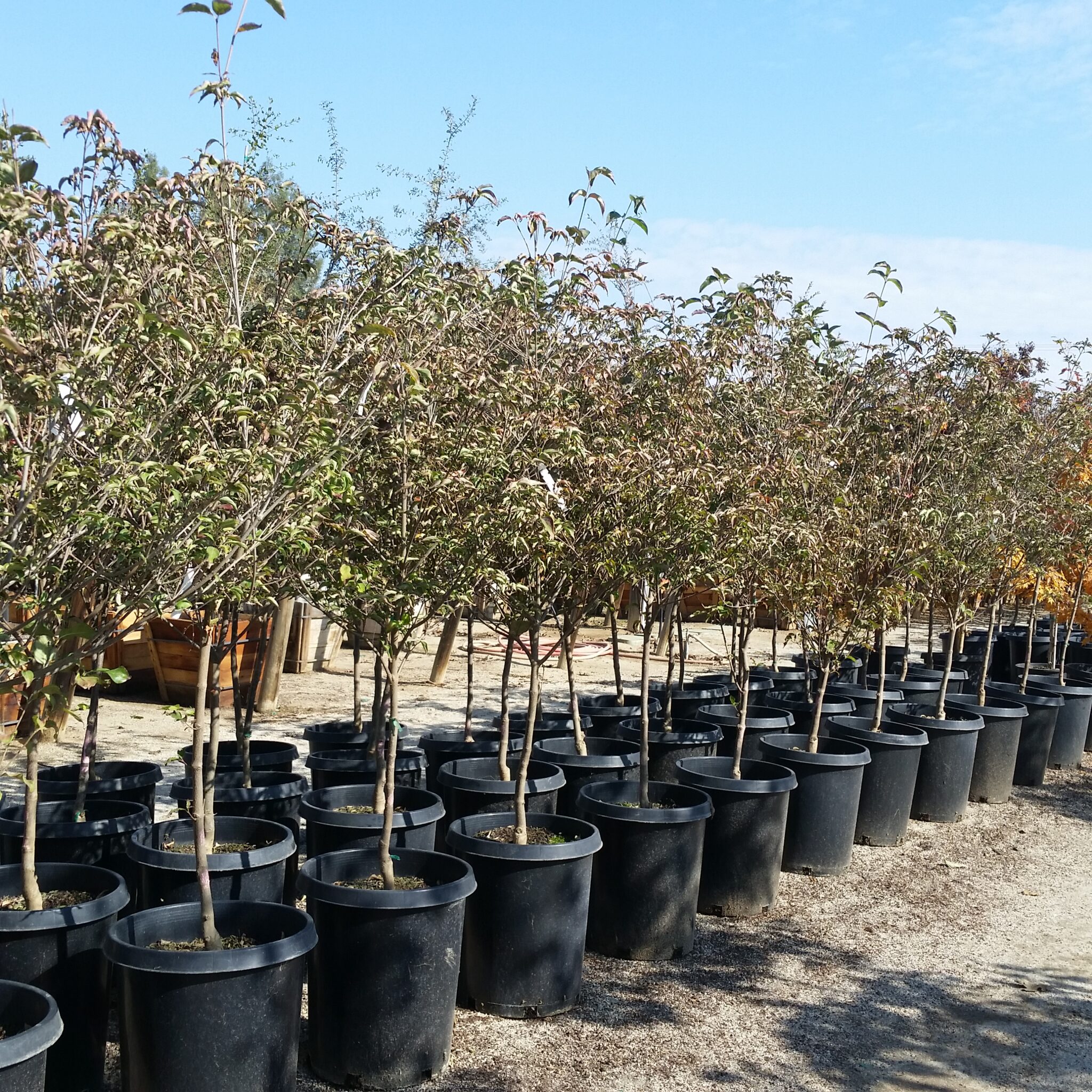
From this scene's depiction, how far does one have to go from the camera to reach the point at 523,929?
14.8 feet

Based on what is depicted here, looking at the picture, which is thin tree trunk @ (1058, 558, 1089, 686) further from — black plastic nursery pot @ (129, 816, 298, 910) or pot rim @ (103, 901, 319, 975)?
pot rim @ (103, 901, 319, 975)

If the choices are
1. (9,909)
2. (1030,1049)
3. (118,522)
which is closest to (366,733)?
(9,909)

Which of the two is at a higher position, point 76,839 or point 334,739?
point 334,739

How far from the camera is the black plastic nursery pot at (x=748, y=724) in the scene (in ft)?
25.4

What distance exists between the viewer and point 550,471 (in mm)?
4961

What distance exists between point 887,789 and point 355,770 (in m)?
3.52

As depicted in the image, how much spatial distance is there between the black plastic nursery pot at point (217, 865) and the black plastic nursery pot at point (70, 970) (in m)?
0.46

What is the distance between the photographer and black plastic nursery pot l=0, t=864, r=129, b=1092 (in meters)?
3.59

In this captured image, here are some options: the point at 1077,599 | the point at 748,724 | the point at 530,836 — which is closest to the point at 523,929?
the point at 530,836

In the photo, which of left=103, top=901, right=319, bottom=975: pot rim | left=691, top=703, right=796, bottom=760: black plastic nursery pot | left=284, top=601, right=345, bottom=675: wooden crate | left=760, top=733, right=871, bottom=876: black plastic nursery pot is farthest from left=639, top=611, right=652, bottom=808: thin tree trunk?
left=284, top=601, right=345, bottom=675: wooden crate

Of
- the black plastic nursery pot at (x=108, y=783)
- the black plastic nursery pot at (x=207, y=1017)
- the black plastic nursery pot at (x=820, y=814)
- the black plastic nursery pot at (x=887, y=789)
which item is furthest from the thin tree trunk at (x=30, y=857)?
the black plastic nursery pot at (x=887, y=789)

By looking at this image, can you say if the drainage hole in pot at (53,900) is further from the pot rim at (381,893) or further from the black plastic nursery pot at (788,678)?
the black plastic nursery pot at (788,678)

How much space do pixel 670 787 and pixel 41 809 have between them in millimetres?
2987

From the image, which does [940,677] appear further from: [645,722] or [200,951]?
[200,951]
